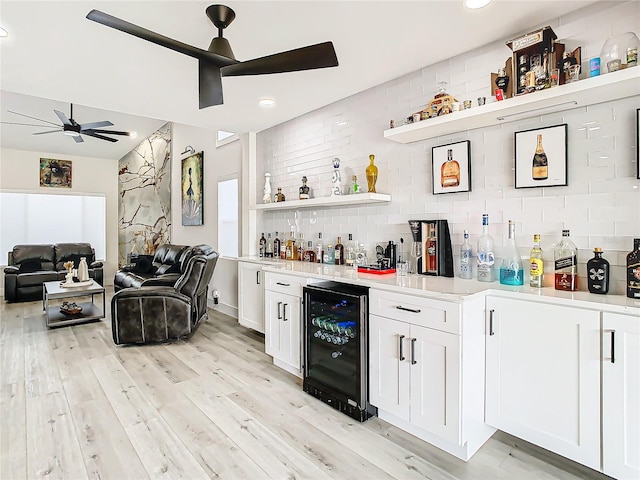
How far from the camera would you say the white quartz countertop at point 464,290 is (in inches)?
66.1

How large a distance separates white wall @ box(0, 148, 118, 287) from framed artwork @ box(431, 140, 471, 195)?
27.5 feet

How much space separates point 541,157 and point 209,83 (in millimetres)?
2163

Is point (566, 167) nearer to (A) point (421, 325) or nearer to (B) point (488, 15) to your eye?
(B) point (488, 15)

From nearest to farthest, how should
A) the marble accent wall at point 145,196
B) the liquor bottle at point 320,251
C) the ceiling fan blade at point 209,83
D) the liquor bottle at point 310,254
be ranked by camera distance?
1. the ceiling fan blade at point 209,83
2. the liquor bottle at point 320,251
3. the liquor bottle at point 310,254
4. the marble accent wall at point 145,196

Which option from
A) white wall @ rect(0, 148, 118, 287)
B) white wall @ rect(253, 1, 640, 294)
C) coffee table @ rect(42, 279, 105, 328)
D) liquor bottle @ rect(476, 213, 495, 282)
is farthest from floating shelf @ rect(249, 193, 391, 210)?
Answer: white wall @ rect(0, 148, 118, 287)

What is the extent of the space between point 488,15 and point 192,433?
10.4ft

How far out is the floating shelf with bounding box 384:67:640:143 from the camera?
1.73 meters

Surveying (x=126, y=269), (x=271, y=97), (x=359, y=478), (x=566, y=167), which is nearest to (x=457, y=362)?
(x=359, y=478)

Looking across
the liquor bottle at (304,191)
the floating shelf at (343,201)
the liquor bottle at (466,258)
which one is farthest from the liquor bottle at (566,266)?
the liquor bottle at (304,191)

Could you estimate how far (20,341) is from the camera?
4.03m

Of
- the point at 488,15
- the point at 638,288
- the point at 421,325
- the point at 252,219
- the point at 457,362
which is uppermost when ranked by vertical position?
the point at 488,15

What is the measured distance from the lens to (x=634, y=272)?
68.1 inches

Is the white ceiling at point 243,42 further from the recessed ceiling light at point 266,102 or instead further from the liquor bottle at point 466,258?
the liquor bottle at point 466,258

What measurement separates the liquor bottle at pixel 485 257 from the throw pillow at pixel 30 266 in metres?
7.79
